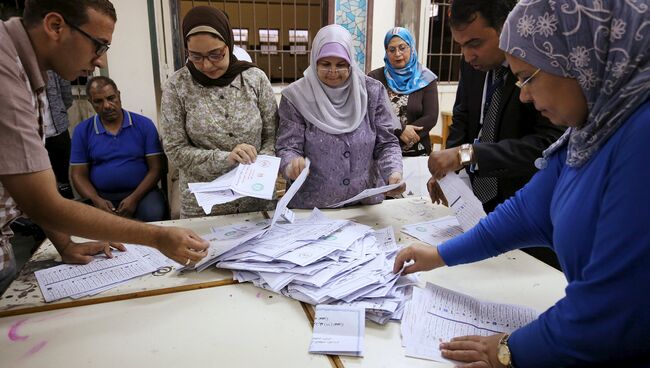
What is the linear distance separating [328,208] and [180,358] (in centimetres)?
105

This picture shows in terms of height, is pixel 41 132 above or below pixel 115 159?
above

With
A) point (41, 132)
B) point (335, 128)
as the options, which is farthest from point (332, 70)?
point (41, 132)

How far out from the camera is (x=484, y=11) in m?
1.43

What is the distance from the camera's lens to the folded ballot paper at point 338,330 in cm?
95

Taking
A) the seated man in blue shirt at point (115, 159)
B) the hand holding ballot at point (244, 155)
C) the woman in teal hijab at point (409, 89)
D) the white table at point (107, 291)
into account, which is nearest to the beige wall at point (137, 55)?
the seated man in blue shirt at point (115, 159)

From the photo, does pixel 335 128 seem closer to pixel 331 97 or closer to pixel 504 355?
pixel 331 97

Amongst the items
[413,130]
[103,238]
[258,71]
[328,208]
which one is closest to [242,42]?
[413,130]

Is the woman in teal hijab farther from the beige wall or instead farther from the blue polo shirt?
the beige wall

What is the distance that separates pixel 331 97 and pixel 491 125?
71cm

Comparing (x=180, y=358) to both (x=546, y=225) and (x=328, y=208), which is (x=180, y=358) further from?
(x=328, y=208)

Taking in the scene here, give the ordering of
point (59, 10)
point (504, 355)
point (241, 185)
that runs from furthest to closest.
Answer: point (241, 185) < point (59, 10) < point (504, 355)

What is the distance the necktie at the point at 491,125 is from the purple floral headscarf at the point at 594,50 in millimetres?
840

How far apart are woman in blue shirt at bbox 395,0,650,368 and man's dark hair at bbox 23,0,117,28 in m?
1.06

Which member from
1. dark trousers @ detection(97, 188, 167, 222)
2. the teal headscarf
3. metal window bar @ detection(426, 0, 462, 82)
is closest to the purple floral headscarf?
the teal headscarf
